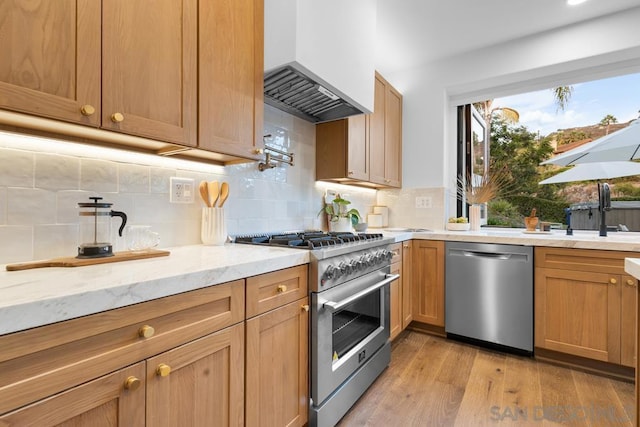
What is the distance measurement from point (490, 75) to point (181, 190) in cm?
284

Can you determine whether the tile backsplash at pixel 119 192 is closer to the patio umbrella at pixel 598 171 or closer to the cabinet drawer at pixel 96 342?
the cabinet drawer at pixel 96 342

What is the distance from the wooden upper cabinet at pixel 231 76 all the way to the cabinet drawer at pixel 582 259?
6.93 feet

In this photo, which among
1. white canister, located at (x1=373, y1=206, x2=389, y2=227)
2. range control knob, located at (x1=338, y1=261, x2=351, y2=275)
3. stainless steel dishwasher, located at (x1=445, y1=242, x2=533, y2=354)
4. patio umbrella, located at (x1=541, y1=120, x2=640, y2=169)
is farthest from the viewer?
white canister, located at (x1=373, y1=206, x2=389, y2=227)

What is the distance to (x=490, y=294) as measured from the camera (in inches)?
90.1

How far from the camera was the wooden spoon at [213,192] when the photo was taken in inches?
62.4

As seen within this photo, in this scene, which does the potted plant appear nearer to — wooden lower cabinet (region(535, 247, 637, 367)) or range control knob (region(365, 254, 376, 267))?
range control knob (region(365, 254, 376, 267))

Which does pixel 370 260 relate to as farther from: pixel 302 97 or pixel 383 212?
pixel 383 212

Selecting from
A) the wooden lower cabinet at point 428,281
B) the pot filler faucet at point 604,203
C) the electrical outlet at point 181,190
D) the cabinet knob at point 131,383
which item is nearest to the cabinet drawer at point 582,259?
the pot filler faucet at point 604,203

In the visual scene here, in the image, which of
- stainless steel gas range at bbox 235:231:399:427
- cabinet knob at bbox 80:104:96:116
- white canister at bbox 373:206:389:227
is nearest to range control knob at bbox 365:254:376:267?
stainless steel gas range at bbox 235:231:399:427

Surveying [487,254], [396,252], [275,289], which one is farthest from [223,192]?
[487,254]

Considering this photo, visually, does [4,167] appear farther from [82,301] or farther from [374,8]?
[374,8]

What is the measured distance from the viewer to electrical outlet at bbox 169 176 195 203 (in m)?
1.49

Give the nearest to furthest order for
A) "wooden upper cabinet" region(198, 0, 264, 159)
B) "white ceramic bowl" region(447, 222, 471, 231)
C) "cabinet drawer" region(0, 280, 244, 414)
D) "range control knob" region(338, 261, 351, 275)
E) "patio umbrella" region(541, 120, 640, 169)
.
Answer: "cabinet drawer" region(0, 280, 244, 414) < "wooden upper cabinet" region(198, 0, 264, 159) < "range control knob" region(338, 261, 351, 275) < "patio umbrella" region(541, 120, 640, 169) < "white ceramic bowl" region(447, 222, 471, 231)

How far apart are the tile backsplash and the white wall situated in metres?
1.56
